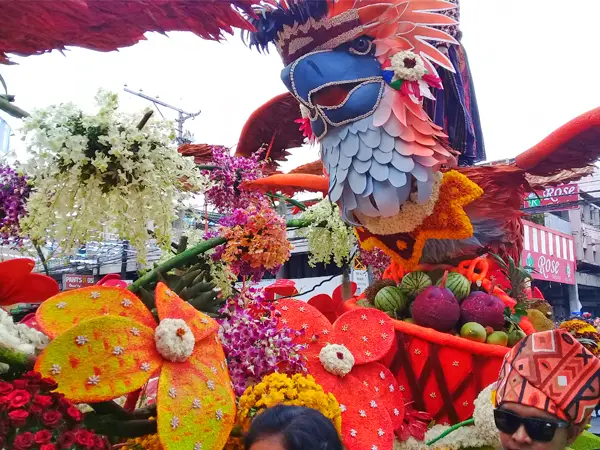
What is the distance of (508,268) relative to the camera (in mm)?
2795

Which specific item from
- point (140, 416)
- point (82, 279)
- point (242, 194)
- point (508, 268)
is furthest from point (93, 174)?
point (82, 279)

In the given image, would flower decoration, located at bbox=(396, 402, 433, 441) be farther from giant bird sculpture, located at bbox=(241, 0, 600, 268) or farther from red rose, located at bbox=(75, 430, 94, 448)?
red rose, located at bbox=(75, 430, 94, 448)

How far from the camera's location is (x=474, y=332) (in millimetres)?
2367

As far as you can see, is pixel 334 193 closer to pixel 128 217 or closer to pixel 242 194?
pixel 242 194

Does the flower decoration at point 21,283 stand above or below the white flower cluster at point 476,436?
above

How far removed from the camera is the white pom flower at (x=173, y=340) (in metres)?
1.26

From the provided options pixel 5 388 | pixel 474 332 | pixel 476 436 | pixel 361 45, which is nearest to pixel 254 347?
pixel 5 388

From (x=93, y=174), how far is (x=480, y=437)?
1676 mm

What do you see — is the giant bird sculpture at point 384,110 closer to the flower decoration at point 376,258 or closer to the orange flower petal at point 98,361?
the flower decoration at point 376,258

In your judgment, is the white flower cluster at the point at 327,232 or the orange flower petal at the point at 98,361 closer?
the orange flower petal at the point at 98,361

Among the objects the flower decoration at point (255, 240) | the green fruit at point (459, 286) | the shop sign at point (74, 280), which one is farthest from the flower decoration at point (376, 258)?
the shop sign at point (74, 280)

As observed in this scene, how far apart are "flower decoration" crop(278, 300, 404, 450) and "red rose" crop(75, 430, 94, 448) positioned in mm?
848

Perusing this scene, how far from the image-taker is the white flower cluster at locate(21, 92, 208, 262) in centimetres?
136

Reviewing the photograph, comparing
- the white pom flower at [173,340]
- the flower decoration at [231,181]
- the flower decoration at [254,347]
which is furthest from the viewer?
the flower decoration at [231,181]
